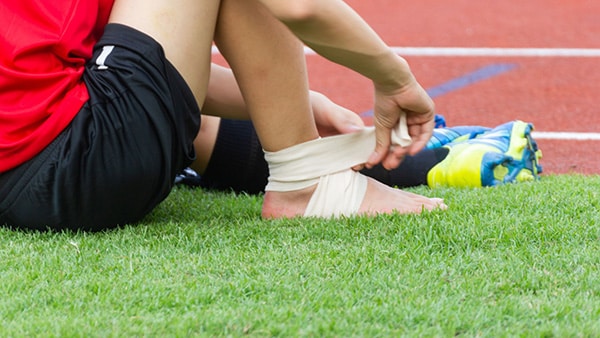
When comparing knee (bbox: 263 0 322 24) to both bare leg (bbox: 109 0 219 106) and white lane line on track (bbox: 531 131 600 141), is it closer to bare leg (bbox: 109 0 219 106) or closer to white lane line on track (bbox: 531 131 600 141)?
bare leg (bbox: 109 0 219 106)

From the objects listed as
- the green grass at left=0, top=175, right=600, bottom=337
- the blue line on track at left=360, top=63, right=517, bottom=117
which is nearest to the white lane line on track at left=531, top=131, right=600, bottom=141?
the blue line on track at left=360, top=63, right=517, bottom=117

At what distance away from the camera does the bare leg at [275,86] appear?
96.1 inches

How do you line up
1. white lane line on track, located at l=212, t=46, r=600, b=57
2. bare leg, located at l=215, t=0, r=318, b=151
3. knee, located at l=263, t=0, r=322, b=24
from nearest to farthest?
knee, located at l=263, t=0, r=322, b=24 < bare leg, located at l=215, t=0, r=318, b=151 < white lane line on track, located at l=212, t=46, r=600, b=57

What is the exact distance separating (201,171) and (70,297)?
46.3 inches

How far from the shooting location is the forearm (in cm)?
209

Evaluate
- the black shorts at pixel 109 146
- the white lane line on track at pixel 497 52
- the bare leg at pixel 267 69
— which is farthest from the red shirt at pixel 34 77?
the white lane line on track at pixel 497 52

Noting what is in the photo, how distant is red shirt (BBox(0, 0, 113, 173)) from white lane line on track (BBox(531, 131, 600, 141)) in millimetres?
2152

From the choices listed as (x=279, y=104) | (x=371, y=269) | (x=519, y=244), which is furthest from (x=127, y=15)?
(x=519, y=244)

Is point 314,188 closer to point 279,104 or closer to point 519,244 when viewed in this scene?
point 279,104

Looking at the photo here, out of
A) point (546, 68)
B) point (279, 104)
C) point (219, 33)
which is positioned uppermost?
point (219, 33)

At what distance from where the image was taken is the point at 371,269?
2.13m

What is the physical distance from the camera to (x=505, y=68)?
5.26m

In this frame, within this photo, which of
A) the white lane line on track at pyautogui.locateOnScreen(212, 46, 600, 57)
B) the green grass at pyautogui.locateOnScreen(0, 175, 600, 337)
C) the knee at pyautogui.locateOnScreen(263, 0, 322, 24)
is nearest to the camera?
the green grass at pyautogui.locateOnScreen(0, 175, 600, 337)

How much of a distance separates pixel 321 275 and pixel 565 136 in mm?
2098
